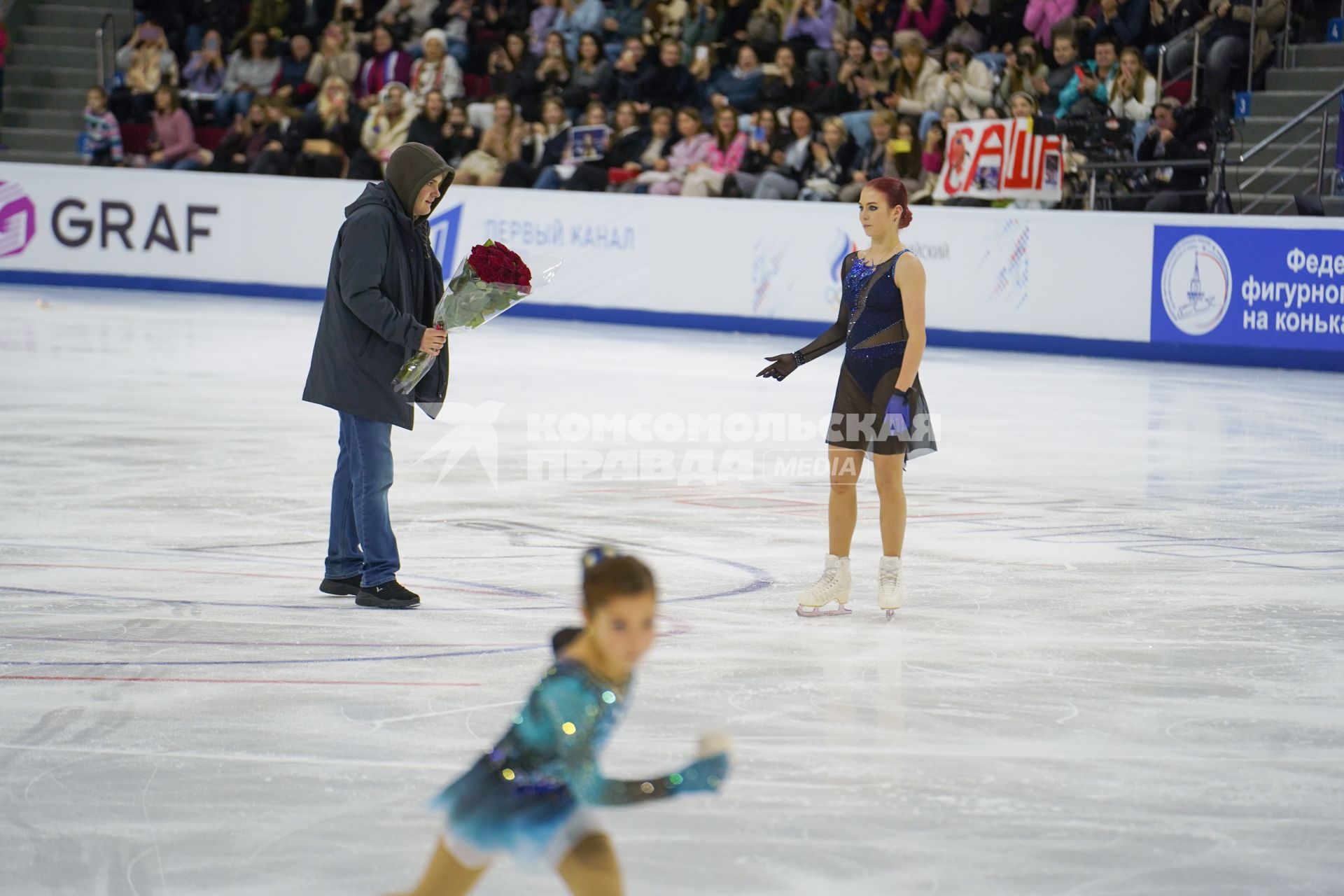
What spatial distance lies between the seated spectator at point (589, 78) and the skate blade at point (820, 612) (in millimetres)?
16076

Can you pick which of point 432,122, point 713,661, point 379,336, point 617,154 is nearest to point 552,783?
point 713,661

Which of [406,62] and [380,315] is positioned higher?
[406,62]

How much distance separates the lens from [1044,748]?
5.05m

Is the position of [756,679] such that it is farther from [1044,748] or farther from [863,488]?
[863,488]

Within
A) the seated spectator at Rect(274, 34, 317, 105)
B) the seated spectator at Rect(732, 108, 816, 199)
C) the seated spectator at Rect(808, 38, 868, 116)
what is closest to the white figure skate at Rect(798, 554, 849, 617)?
the seated spectator at Rect(732, 108, 816, 199)

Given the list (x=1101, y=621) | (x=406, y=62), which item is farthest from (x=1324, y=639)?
(x=406, y=62)

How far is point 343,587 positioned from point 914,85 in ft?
45.7

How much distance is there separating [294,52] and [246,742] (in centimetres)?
2109

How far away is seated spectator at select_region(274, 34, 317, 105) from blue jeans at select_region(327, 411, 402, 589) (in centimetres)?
1807

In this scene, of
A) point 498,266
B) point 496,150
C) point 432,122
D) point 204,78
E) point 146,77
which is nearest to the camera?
point 498,266

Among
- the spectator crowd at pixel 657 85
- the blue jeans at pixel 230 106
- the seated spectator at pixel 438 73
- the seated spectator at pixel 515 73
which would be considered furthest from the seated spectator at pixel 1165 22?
the blue jeans at pixel 230 106

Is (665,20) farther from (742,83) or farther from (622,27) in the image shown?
(742,83)

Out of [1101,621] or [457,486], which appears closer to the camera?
[1101,621]

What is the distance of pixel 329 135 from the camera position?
75.3ft
